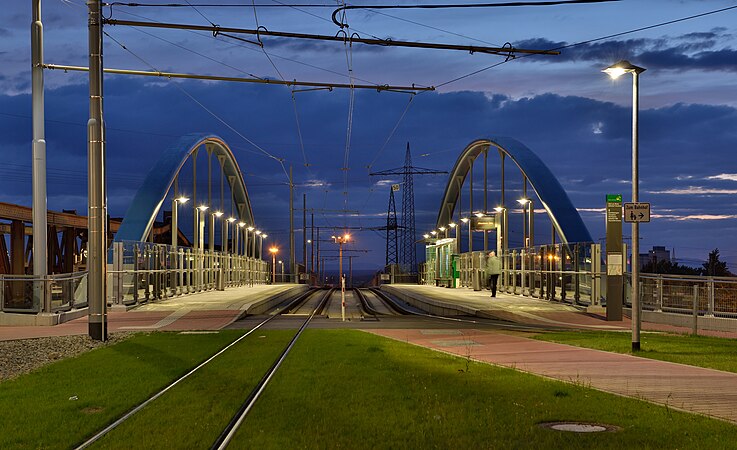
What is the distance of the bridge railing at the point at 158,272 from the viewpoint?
A: 97.7 feet

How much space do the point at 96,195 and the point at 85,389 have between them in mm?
8978

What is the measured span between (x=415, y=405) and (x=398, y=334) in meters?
11.3

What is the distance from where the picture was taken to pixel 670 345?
55.2ft

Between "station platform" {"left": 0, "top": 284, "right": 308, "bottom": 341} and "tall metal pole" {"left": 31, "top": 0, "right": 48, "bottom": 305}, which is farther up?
"tall metal pole" {"left": 31, "top": 0, "right": 48, "bottom": 305}

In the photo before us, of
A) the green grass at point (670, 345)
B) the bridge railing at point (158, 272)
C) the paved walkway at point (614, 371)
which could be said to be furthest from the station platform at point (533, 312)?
the bridge railing at point (158, 272)

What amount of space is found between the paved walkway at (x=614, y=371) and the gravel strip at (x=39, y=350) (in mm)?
6553

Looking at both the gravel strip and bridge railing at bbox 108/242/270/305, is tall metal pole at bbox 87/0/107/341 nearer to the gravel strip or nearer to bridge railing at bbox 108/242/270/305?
the gravel strip

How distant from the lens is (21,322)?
79.5 feet

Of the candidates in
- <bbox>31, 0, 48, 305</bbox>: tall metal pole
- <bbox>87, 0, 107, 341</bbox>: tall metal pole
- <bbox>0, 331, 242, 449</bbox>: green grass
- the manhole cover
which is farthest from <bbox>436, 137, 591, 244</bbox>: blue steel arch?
the manhole cover

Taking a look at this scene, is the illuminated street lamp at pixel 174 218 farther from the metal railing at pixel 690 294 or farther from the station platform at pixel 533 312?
the metal railing at pixel 690 294

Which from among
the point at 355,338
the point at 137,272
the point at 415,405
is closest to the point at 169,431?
the point at 415,405

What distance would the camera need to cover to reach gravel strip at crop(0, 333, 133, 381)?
46.9 ft

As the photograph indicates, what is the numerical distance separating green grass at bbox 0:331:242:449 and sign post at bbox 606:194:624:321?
38.7ft

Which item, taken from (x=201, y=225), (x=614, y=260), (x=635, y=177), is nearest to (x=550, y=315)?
(x=614, y=260)
